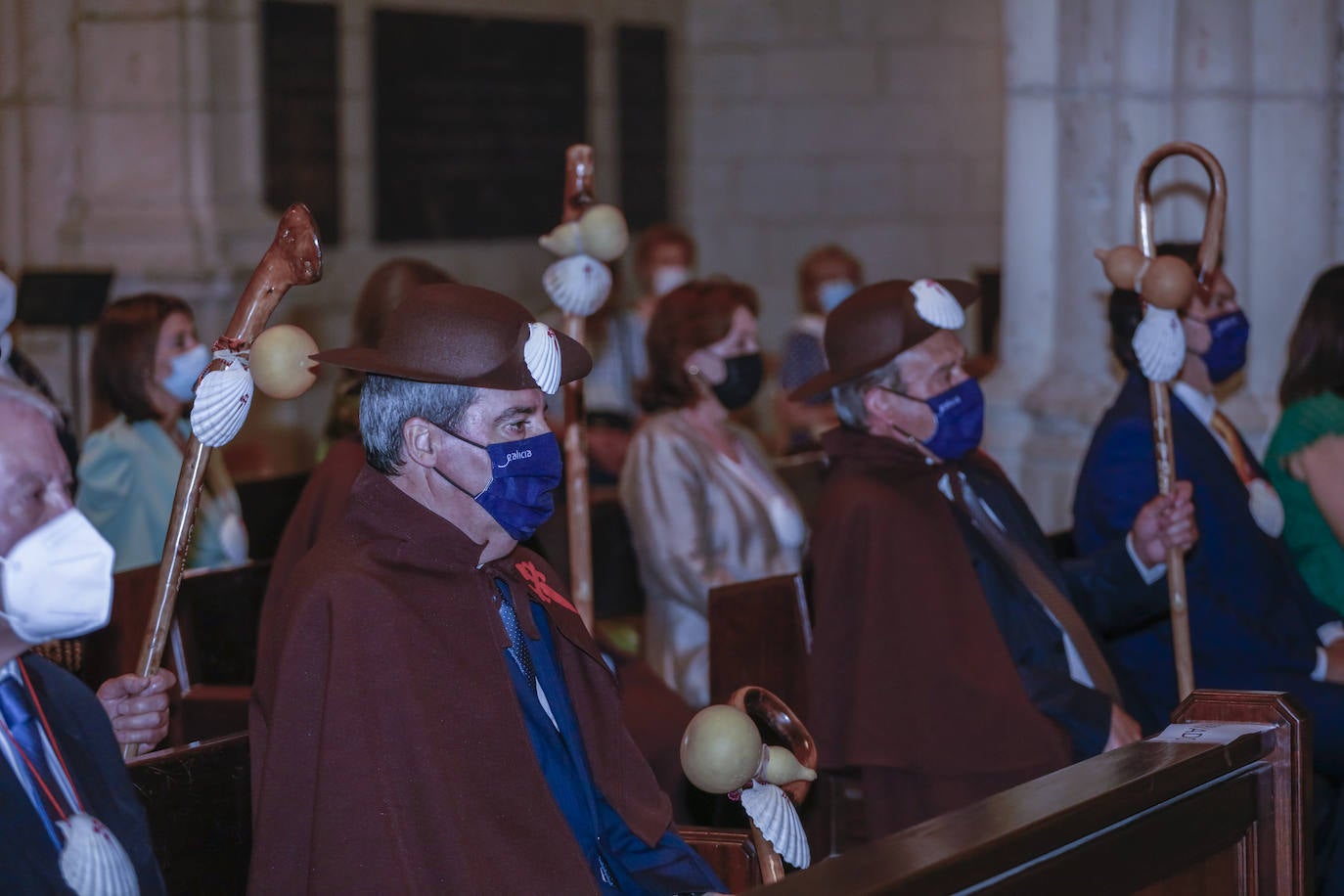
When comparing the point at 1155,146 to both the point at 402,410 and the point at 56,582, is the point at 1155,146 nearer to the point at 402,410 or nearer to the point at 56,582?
the point at 402,410

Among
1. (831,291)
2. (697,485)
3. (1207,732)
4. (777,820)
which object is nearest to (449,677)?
(777,820)

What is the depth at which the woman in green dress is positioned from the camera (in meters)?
4.68

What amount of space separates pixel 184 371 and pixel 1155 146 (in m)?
3.29

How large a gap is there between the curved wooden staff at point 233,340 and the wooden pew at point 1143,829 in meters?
1.23

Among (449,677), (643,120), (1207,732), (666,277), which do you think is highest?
(643,120)

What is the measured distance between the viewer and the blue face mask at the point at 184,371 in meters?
5.04

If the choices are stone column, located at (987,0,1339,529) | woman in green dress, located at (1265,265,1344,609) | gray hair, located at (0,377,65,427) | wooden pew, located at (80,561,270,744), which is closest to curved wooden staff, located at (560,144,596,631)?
wooden pew, located at (80,561,270,744)

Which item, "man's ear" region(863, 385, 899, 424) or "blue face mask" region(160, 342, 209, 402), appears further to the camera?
"blue face mask" region(160, 342, 209, 402)

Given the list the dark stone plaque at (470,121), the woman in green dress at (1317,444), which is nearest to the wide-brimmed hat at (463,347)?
the woman in green dress at (1317,444)

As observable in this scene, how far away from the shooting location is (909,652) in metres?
3.91

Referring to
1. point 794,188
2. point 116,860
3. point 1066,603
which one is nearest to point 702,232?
point 794,188

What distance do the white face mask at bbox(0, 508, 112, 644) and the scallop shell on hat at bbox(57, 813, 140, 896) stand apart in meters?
0.31

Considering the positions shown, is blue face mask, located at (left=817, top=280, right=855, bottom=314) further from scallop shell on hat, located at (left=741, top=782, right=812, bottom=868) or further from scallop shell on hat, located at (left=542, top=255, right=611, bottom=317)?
scallop shell on hat, located at (left=741, top=782, right=812, bottom=868)

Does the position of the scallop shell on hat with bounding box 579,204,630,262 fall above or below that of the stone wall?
below
